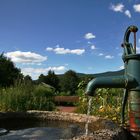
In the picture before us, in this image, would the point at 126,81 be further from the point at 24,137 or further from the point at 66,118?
the point at 66,118

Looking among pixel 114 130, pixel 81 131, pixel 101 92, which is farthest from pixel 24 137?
pixel 101 92

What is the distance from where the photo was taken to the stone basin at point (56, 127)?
227 cm

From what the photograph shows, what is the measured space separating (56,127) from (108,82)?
1.34m

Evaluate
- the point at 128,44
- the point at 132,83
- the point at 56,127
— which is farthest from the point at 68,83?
the point at 132,83

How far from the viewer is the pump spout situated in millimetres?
2248

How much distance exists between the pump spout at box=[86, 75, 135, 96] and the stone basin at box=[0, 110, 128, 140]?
0.92ft

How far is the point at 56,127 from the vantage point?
353 cm

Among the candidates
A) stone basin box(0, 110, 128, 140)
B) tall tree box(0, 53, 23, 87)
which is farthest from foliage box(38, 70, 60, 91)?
stone basin box(0, 110, 128, 140)

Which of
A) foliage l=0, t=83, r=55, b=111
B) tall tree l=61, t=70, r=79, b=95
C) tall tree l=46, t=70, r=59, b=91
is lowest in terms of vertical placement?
foliage l=0, t=83, r=55, b=111

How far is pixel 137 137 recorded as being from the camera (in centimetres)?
246

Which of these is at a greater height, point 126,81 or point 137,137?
point 126,81

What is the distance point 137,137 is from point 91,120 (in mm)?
758

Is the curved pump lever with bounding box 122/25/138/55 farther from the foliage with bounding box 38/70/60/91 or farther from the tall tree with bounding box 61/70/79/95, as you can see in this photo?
the foliage with bounding box 38/70/60/91

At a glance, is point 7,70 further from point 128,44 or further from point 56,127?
point 128,44
